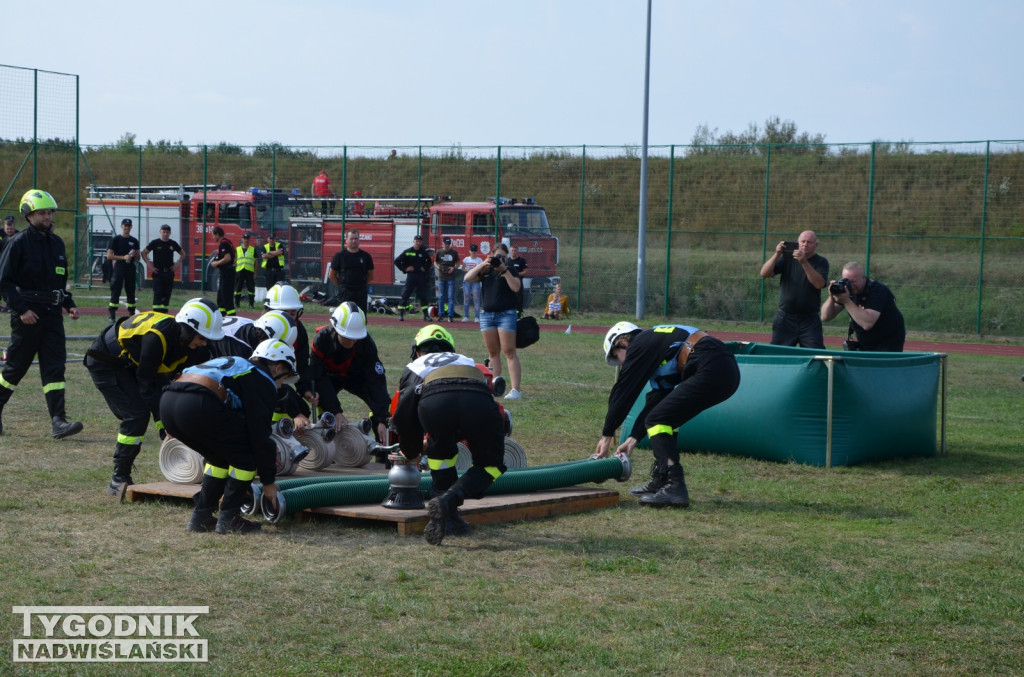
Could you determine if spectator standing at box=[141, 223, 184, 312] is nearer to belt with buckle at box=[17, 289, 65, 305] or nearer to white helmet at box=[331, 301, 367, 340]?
belt with buckle at box=[17, 289, 65, 305]

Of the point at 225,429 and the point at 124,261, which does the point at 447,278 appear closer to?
the point at 124,261

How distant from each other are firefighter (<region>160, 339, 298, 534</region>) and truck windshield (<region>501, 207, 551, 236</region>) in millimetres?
23820

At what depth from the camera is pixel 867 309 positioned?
437 inches

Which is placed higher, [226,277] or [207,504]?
[226,277]

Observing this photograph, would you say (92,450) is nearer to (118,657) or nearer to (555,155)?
(118,657)

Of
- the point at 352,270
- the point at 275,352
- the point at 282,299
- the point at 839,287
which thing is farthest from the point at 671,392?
the point at 352,270

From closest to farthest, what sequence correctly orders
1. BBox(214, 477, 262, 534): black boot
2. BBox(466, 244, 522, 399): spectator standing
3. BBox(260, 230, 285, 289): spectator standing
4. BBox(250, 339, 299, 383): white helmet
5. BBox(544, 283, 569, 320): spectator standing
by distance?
BBox(214, 477, 262, 534): black boot
BBox(250, 339, 299, 383): white helmet
BBox(466, 244, 522, 399): spectator standing
BBox(544, 283, 569, 320): spectator standing
BBox(260, 230, 285, 289): spectator standing

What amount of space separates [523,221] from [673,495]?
23013 mm

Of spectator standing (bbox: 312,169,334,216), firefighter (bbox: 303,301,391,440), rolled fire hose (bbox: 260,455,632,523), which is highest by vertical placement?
spectator standing (bbox: 312,169,334,216)

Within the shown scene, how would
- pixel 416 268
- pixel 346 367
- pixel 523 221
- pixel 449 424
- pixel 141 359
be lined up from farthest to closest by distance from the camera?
pixel 523 221, pixel 416 268, pixel 346 367, pixel 141 359, pixel 449 424

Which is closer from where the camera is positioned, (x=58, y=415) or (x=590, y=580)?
(x=590, y=580)

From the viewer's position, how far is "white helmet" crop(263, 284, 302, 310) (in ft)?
30.2

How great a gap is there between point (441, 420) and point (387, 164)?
34434 millimetres

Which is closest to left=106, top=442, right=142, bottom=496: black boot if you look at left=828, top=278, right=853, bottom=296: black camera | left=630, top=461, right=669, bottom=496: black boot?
left=630, top=461, right=669, bottom=496: black boot
